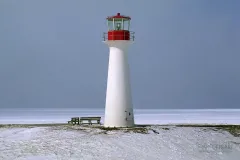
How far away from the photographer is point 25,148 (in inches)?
907

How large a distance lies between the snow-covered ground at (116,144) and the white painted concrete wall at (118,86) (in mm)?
1635

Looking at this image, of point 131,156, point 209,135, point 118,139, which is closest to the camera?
point 131,156

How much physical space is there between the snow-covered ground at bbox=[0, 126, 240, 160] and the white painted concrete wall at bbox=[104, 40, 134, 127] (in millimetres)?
1635

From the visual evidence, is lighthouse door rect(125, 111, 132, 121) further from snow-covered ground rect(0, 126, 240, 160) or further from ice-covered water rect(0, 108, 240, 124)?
ice-covered water rect(0, 108, 240, 124)

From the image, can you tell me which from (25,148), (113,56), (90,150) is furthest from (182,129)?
(25,148)

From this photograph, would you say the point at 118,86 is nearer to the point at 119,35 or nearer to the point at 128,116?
the point at 128,116

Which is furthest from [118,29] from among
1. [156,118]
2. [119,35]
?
[156,118]

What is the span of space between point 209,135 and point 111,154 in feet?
25.0

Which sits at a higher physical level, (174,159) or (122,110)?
(122,110)

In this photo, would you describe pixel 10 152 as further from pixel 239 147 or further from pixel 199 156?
pixel 239 147

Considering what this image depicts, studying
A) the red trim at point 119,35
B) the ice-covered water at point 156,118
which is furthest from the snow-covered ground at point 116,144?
the ice-covered water at point 156,118

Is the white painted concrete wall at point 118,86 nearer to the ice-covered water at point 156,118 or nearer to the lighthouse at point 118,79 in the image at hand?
the lighthouse at point 118,79

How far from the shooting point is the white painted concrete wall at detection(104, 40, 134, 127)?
28250mm

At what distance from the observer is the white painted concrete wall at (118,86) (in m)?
28.2
